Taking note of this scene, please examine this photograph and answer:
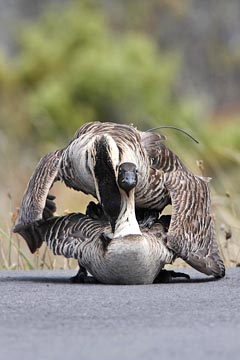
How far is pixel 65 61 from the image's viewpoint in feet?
128

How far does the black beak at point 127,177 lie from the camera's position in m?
7.45

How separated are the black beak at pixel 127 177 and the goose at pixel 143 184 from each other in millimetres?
90

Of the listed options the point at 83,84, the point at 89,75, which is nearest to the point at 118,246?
the point at 83,84

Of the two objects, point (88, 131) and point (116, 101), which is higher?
point (116, 101)

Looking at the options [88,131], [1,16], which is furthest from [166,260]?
[1,16]

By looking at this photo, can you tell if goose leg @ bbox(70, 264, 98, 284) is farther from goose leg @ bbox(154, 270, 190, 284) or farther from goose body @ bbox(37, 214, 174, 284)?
goose leg @ bbox(154, 270, 190, 284)

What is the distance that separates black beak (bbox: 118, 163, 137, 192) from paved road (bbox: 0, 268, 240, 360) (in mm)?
664

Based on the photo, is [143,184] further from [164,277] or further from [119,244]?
[164,277]

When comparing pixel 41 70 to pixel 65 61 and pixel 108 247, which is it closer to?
pixel 65 61

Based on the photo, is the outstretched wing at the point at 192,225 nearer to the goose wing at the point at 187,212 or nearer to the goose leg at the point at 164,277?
the goose wing at the point at 187,212

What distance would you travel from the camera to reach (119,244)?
7.60m

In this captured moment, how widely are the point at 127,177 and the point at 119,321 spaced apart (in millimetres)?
1809

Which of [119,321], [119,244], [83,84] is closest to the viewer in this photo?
[119,321]

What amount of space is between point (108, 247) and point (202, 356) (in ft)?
9.93
